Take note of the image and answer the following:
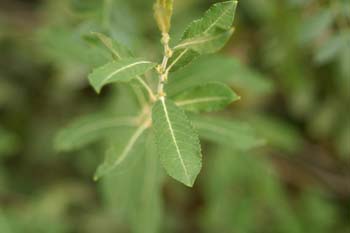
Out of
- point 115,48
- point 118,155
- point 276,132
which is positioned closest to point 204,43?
point 115,48

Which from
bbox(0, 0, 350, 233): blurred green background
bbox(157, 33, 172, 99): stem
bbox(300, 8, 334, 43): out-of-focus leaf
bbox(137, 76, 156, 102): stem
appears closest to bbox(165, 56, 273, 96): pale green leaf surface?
bbox(0, 0, 350, 233): blurred green background

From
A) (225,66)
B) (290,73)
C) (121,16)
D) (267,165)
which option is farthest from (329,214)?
(121,16)

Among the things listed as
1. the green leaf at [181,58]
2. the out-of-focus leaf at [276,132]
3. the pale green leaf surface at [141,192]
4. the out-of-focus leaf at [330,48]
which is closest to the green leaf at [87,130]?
the pale green leaf surface at [141,192]

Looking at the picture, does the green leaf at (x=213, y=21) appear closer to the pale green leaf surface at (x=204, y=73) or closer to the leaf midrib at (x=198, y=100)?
the leaf midrib at (x=198, y=100)

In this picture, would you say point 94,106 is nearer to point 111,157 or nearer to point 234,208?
point 234,208

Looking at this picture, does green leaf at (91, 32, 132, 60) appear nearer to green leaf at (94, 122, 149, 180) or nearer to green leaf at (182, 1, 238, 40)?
green leaf at (182, 1, 238, 40)
